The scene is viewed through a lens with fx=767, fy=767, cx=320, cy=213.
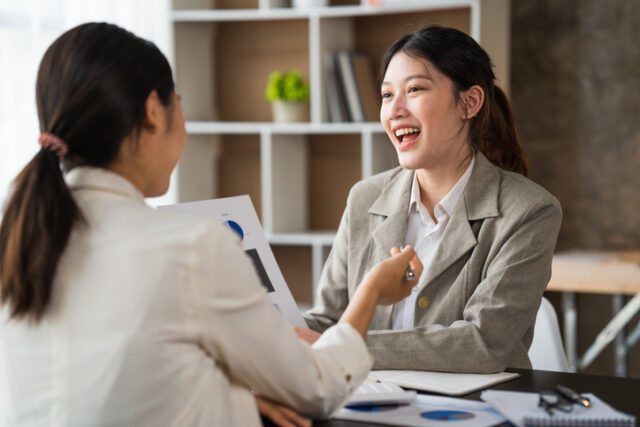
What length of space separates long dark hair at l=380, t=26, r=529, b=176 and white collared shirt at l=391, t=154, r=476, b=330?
97 mm

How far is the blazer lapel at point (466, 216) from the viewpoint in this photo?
1.76m

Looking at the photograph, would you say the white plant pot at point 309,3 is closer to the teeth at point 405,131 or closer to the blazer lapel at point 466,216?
the teeth at point 405,131

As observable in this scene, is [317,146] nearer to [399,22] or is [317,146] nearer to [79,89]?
[399,22]

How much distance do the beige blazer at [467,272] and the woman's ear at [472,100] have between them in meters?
0.11

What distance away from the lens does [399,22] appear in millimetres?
3518

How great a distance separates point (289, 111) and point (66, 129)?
259 cm

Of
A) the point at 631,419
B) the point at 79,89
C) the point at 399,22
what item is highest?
the point at 399,22

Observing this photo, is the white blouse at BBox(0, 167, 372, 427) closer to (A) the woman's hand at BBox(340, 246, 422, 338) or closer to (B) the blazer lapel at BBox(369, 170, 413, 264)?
(A) the woman's hand at BBox(340, 246, 422, 338)

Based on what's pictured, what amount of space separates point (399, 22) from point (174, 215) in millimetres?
2708

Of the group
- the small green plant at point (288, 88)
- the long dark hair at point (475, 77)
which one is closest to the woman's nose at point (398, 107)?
the long dark hair at point (475, 77)

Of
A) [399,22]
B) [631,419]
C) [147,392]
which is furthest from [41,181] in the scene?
[399,22]

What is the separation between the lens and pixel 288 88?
3.55m

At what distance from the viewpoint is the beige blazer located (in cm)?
158

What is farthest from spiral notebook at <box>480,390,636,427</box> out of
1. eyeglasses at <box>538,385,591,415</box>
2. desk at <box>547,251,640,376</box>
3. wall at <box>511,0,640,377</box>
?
wall at <box>511,0,640,377</box>
